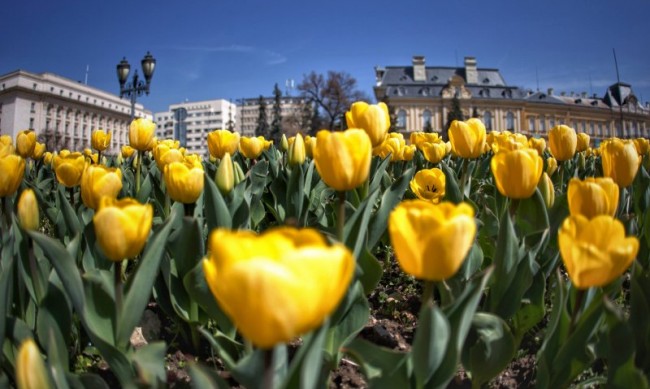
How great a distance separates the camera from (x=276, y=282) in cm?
41

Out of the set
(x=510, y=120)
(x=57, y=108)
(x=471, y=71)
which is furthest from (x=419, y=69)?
(x=57, y=108)

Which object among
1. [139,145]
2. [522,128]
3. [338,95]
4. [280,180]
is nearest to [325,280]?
[280,180]

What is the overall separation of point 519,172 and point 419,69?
62666mm

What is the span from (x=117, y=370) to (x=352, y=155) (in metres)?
0.61

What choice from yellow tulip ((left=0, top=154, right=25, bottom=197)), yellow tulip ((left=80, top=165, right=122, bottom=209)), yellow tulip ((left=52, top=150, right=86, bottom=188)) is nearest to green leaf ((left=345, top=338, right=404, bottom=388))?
yellow tulip ((left=80, top=165, right=122, bottom=209))

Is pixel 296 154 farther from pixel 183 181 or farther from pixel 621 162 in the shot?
pixel 621 162

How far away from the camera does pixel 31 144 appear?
2.30m

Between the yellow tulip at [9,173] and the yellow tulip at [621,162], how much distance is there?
5.49 ft

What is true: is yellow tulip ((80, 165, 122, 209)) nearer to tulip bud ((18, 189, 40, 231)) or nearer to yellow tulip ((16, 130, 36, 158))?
tulip bud ((18, 189, 40, 231))

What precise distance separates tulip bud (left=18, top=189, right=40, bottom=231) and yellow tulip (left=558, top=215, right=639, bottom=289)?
3.45 feet

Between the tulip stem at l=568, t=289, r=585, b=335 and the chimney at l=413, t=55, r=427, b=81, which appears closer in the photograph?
the tulip stem at l=568, t=289, r=585, b=335

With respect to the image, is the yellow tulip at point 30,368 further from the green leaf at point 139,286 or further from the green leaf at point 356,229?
the green leaf at point 356,229

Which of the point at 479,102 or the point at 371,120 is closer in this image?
the point at 371,120

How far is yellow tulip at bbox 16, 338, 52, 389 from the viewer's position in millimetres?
559
